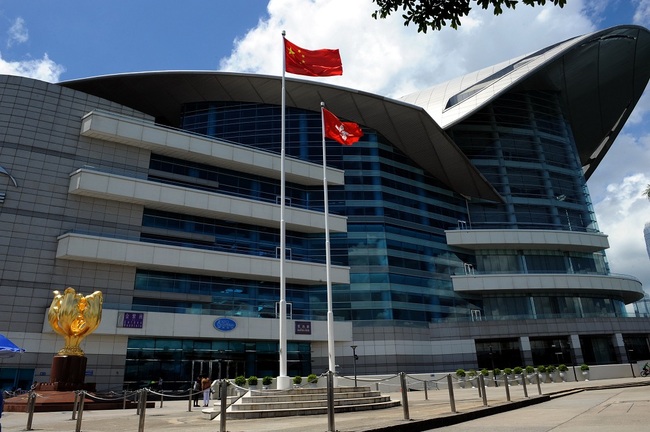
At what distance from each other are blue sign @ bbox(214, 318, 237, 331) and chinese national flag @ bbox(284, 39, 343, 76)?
21788mm

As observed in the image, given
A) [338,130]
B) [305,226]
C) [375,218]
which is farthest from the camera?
[375,218]

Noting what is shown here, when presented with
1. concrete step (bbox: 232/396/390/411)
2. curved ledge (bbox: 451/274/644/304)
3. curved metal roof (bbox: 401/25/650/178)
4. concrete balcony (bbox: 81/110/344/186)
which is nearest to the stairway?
concrete step (bbox: 232/396/390/411)

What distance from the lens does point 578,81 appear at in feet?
221

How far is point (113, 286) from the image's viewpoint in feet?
119

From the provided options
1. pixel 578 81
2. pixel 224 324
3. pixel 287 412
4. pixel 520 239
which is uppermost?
pixel 578 81

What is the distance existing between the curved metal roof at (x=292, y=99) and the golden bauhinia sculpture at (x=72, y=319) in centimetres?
2894

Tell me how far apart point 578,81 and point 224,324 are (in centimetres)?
6026

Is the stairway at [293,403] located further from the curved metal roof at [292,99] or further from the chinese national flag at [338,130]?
the curved metal roof at [292,99]

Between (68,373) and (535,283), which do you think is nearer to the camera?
(68,373)

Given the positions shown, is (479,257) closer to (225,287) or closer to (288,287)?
(288,287)

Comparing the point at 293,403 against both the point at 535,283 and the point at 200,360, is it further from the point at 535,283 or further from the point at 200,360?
the point at 535,283

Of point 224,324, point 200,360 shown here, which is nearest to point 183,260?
point 224,324

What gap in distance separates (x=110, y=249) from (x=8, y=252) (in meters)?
6.57

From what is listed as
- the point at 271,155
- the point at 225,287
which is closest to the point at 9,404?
the point at 225,287
